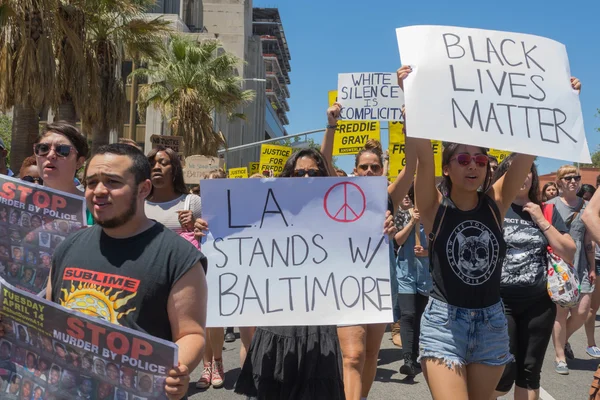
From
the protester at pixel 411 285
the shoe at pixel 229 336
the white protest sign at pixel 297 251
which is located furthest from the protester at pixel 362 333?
the shoe at pixel 229 336

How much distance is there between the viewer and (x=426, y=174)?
348 cm

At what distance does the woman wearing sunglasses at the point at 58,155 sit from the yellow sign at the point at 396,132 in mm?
6834

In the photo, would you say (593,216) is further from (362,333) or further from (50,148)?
(50,148)

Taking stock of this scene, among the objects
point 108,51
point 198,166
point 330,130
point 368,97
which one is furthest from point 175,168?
point 108,51

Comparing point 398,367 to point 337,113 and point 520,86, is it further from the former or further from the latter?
point 520,86

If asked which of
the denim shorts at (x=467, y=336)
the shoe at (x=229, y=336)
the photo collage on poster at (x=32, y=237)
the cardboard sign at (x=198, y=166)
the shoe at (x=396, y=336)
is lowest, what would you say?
the shoe at (x=229, y=336)

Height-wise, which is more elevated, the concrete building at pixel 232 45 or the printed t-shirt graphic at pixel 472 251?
the concrete building at pixel 232 45

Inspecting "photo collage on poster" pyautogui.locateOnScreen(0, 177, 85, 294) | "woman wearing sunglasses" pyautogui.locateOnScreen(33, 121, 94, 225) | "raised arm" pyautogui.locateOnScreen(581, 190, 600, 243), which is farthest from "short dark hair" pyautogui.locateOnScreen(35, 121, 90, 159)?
"raised arm" pyautogui.locateOnScreen(581, 190, 600, 243)

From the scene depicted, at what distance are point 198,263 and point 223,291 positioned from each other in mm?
1255

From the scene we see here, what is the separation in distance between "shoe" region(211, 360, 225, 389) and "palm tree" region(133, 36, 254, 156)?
18.7 meters

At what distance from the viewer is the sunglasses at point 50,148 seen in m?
3.37

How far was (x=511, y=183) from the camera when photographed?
143 inches

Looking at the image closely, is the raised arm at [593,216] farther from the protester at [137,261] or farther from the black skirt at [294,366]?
the protester at [137,261]

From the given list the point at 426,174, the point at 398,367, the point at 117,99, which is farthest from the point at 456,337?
the point at 117,99
